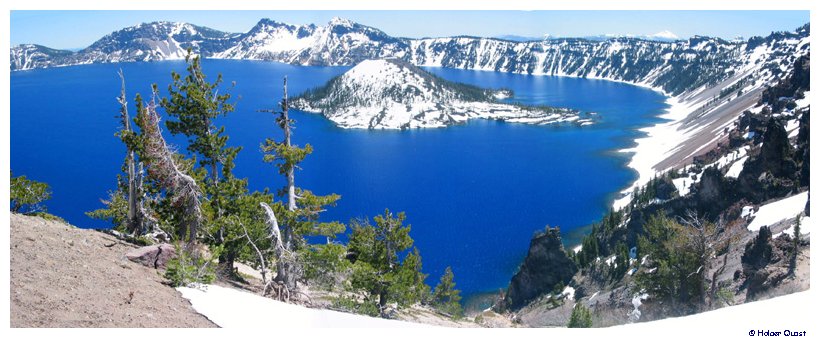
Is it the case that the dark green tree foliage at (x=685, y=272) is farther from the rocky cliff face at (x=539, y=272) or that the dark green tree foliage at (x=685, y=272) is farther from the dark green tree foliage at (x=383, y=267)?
the rocky cliff face at (x=539, y=272)

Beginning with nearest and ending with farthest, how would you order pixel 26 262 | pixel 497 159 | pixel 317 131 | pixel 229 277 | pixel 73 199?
pixel 26 262 < pixel 229 277 < pixel 73 199 < pixel 497 159 < pixel 317 131

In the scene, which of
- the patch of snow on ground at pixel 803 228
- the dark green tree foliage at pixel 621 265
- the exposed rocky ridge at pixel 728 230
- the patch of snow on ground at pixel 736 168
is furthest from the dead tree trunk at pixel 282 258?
the patch of snow on ground at pixel 736 168

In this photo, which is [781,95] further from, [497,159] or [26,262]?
[26,262]

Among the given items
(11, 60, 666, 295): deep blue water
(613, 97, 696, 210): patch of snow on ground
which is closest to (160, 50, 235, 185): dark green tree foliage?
(11, 60, 666, 295): deep blue water

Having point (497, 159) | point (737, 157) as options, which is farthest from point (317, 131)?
point (737, 157)

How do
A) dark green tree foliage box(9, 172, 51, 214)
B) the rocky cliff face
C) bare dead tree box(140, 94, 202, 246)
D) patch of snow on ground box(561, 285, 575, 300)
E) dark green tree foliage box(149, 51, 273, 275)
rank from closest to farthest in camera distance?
bare dead tree box(140, 94, 202, 246), dark green tree foliage box(149, 51, 273, 275), dark green tree foliage box(9, 172, 51, 214), patch of snow on ground box(561, 285, 575, 300), the rocky cliff face

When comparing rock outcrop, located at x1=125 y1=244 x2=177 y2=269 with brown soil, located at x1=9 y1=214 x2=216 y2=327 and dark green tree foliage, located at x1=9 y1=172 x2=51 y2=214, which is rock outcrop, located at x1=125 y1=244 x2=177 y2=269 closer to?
brown soil, located at x1=9 y1=214 x2=216 y2=327
